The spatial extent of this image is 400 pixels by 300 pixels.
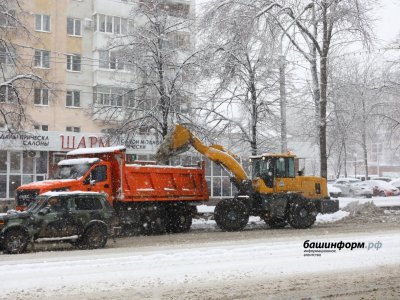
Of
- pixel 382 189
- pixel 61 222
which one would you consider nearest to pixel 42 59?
pixel 61 222

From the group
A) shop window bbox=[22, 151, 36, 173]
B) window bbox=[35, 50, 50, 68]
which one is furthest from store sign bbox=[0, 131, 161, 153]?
window bbox=[35, 50, 50, 68]

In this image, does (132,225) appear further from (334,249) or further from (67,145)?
(67,145)

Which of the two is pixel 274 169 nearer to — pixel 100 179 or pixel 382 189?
pixel 100 179

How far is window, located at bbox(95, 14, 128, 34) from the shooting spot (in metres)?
43.6

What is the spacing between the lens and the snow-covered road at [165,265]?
37.1 feet

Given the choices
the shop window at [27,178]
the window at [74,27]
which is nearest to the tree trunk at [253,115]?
the shop window at [27,178]

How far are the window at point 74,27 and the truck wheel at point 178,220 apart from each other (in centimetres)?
2328

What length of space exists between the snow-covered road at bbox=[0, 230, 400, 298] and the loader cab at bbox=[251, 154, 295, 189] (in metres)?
7.19

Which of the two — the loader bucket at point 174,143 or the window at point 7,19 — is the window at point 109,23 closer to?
the window at point 7,19

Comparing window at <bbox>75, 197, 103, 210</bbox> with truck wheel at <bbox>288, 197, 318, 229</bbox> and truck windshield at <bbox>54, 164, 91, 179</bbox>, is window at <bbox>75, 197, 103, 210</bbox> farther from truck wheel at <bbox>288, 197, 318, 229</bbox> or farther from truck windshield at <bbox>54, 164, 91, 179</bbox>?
truck wheel at <bbox>288, 197, 318, 229</bbox>

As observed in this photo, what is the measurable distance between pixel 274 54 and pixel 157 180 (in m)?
7.96

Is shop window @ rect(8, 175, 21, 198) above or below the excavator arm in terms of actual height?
below

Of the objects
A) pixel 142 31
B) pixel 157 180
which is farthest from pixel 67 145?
pixel 157 180

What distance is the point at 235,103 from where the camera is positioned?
3275cm
